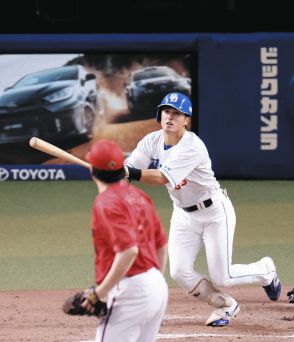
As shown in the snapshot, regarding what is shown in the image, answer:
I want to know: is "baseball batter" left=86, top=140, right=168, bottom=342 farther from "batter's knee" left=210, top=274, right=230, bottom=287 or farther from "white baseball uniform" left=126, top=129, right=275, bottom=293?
"batter's knee" left=210, top=274, right=230, bottom=287

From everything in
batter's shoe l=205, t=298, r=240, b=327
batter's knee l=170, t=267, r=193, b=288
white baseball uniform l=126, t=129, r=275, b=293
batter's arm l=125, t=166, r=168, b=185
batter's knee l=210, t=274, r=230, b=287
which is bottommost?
batter's shoe l=205, t=298, r=240, b=327

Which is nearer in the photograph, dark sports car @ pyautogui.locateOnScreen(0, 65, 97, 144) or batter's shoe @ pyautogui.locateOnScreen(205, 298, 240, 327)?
batter's shoe @ pyautogui.locateOnScreen(205, 298, 240, 327)

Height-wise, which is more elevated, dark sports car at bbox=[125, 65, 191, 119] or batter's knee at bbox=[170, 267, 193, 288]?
dark sports car at bbox=[125, 65, 191, 119]

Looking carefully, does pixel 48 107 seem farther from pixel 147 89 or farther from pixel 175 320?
pixel 175 320

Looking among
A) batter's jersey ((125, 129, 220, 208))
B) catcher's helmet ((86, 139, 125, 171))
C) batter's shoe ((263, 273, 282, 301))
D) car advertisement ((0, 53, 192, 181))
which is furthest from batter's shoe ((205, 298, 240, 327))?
car advertisement ((0, 53, 192, 181))

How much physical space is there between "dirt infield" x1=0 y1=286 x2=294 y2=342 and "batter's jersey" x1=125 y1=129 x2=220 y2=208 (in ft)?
2.78

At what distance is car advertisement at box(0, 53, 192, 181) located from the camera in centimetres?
1313

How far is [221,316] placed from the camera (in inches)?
302

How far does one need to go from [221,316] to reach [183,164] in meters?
1.08

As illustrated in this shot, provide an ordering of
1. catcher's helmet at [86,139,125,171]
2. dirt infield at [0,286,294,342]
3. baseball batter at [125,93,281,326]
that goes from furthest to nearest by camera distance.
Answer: baseball batter at [125,93,281,326], dirt infield at [0,286,294,342], catcher's helmet at [86,139,125,171]

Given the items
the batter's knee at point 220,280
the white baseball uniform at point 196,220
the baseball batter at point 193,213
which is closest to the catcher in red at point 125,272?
the baseball batter at point 193,213

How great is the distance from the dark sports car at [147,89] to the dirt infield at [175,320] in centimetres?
469

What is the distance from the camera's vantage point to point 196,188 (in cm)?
773

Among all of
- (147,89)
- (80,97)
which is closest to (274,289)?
(147,89)
